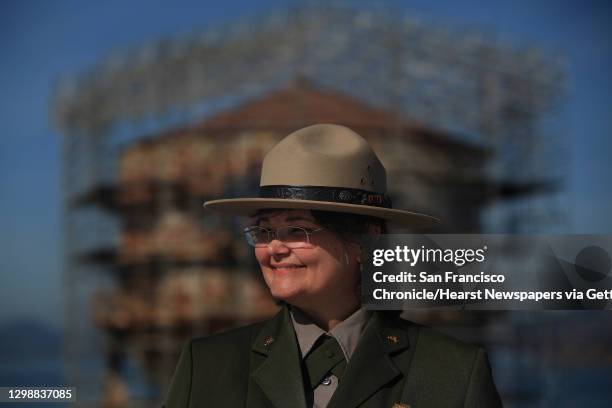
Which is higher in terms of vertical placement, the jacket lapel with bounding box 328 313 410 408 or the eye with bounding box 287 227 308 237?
the eye with bounding box 287 227 308 237

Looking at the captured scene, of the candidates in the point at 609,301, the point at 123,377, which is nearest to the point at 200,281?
the point at 123,377

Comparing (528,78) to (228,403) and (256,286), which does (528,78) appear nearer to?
(256,286)

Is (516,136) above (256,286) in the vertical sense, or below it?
above

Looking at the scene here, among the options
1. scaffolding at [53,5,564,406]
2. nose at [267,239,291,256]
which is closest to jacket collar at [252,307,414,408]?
nose at [267,239,291,256]

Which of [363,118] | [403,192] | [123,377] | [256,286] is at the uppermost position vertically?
[363,118]

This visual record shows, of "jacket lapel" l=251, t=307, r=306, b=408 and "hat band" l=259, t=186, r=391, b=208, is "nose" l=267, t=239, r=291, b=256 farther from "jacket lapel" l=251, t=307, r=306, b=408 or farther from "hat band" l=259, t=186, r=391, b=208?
"jacket lapel" l=251, t=307, r=306, b=408

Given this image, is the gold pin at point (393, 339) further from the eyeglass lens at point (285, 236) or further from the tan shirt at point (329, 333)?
the eyeglass lens at point (285, 236)

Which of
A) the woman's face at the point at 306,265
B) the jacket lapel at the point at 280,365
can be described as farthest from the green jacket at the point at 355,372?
the woman's face at the point at 306,265

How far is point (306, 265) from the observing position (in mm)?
3428

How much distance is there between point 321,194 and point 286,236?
0.58 feet

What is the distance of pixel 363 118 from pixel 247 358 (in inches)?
1024

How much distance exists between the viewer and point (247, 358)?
3.64 meters

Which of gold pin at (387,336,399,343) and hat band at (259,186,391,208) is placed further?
gold pin at (387,336,399,343)

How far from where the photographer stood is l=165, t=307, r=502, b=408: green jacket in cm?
347
